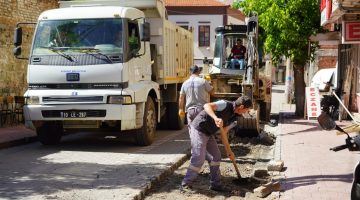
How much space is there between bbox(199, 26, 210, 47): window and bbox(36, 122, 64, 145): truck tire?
121ft

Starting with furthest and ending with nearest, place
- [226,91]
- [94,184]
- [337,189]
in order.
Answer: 1. [226,91]
2. [94,184]
3. [337,189]

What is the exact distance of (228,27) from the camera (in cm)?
1594

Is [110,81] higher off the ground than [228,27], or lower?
lower

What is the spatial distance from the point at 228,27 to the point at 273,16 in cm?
154

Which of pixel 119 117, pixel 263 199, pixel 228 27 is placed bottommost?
pixel 263 199

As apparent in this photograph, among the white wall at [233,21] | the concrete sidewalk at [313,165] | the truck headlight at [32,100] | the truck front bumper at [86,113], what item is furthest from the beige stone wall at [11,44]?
the white wall at [233,21]

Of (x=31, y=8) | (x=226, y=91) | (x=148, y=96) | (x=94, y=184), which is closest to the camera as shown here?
(x=94, y=184)

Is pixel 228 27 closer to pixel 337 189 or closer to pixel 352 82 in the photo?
pixel 352 82

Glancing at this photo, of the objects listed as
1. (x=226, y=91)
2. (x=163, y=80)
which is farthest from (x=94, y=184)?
(x=226, y=91)

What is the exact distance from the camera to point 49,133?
1166 centimetres

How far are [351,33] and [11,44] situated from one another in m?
9.54

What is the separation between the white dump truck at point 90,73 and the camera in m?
10.5

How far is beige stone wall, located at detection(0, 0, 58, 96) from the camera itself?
1538 centimetres

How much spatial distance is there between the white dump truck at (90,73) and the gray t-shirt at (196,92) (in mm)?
1955
